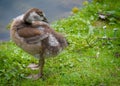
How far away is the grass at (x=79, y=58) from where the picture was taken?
696 cm

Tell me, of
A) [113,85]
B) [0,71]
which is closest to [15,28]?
[0,71]

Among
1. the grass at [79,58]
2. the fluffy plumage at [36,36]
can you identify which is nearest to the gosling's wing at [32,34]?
the fluffy plumage at [36,36]

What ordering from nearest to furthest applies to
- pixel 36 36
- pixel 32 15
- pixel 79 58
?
pixel 36 36 < pixel 32 15 < pixel 79 58

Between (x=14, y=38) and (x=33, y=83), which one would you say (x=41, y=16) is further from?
(x=33, y=83)

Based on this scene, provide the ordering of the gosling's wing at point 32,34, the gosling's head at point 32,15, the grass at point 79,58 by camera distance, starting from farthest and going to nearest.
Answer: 1. the grass at point 79,58
2. the gosling's head at point 32,15
3. the gosling's wing at point 32,34

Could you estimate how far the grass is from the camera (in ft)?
22.9

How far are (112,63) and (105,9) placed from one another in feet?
9.69

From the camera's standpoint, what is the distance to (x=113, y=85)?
689 centimetres

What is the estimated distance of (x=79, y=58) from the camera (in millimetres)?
7855

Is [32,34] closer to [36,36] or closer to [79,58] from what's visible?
[36,36]

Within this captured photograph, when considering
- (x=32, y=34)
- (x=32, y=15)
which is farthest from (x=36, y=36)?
(x=32, y=15)

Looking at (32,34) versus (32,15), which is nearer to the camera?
(32,34)

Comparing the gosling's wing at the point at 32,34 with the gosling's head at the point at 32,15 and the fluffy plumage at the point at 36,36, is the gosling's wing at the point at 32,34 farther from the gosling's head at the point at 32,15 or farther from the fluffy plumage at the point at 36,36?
the gosling's head at the point at 32,15

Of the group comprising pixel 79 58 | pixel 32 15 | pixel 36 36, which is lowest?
pixel 79 58
